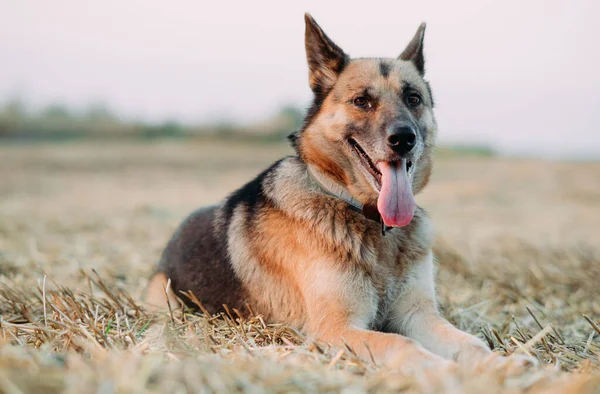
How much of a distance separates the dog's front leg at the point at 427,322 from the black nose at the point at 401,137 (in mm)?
806

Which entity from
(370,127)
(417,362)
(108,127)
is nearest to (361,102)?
(370,127)

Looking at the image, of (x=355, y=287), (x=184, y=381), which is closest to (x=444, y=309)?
(x=355, y=287)

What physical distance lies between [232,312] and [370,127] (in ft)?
5.26

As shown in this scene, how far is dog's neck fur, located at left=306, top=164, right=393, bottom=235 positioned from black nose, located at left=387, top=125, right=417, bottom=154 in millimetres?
451

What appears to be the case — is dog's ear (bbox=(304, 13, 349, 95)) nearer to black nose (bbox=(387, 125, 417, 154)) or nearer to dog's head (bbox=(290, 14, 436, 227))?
dog's head (bbox=(290, 14, 436, 227))

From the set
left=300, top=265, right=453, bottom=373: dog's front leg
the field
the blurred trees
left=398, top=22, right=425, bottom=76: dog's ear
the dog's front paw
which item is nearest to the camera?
the field

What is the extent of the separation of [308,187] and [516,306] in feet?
7.63

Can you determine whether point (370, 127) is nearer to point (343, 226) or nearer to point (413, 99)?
point (413, 99)

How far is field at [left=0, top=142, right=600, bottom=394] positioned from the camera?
2250 mm

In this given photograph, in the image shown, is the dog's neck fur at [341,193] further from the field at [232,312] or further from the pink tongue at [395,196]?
the field at [232,312]

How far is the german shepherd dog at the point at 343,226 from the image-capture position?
3508 millimetres

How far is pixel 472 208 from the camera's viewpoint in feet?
40.5

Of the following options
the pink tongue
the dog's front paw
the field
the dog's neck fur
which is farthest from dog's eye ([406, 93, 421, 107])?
the dog's front paw

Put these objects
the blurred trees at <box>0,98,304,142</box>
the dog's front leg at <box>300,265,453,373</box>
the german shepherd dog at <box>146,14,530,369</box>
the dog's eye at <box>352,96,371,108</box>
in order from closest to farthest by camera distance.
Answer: the dog's front leg at <box>300,265,453,373</box> → the german shepherd dog at <box>146,14,530,369</box> → the dog's eye at <box>352,96,371,108</box> → the blurred trees at <box>0,98,304,142</box>
